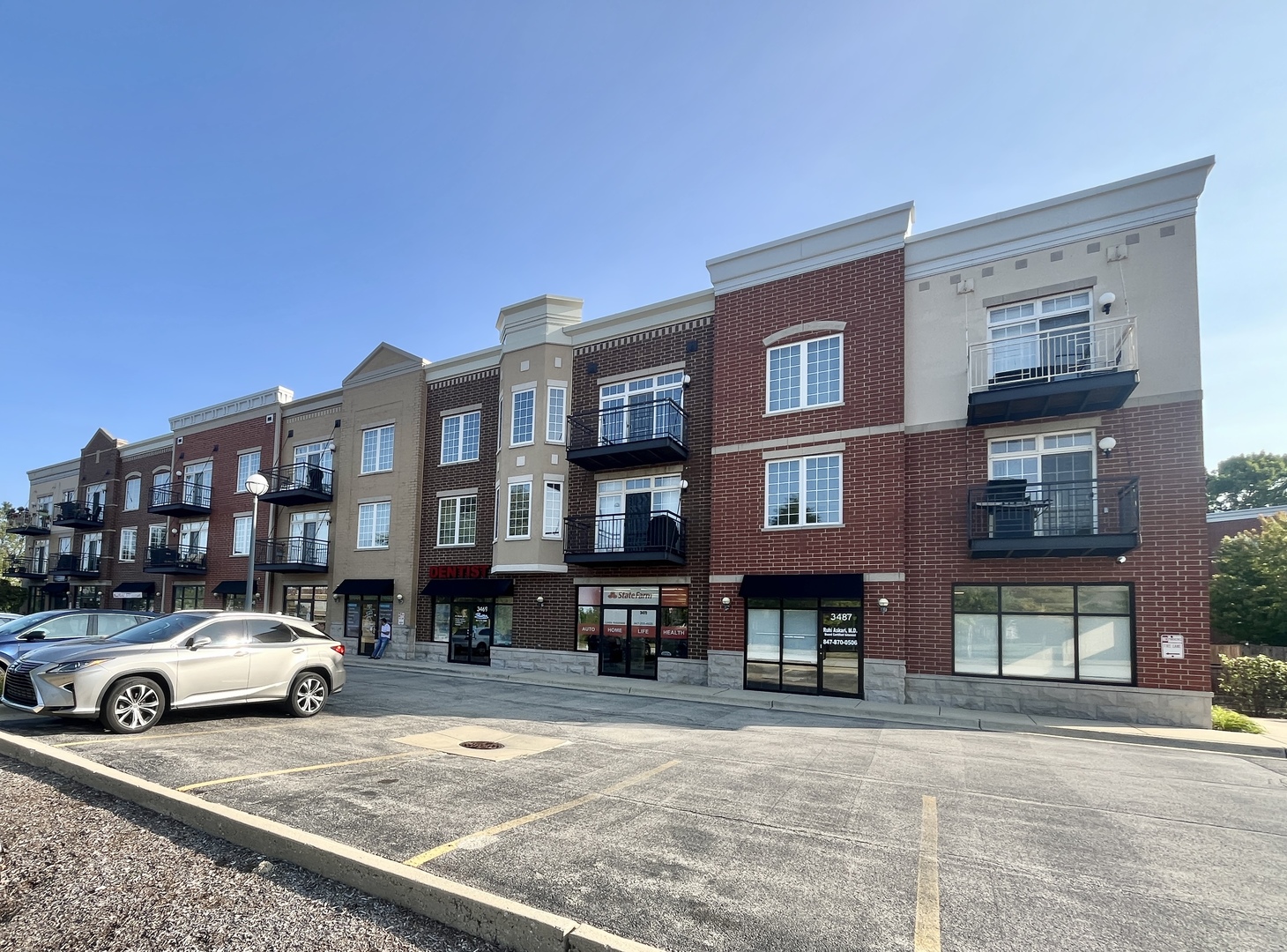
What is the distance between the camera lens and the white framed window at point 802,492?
17156 millimetres

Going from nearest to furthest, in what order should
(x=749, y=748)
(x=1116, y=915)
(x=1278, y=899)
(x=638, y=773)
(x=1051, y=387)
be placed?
(x=1116, y=915), (x=1278, y=899), (x=638, y=773), (x=749, y=748), (x=1051, y=387)

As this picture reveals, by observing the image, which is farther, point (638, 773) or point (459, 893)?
point (638, 773)

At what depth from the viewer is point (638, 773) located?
8008 millimetres

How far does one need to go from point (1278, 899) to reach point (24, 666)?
43.0 ft

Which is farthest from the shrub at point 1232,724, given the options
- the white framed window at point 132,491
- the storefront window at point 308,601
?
the white framed window at point 132,491

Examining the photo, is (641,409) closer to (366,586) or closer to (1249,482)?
(366,586)

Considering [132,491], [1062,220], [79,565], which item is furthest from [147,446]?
[1062,220]

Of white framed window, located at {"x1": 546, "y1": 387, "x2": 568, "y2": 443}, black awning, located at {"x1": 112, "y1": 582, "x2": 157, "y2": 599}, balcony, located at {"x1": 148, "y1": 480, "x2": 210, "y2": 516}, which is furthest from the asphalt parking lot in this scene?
black awning, located at {"x1": 112, "y1": 582, "x2": 157, "y2": 599}

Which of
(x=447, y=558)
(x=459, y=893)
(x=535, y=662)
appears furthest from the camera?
(x=447, y=558)

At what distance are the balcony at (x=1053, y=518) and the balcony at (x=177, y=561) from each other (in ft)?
107

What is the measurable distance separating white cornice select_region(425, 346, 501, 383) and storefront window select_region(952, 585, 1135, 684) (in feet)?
54.6

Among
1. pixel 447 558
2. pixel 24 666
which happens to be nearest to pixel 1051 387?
pixel 24 666

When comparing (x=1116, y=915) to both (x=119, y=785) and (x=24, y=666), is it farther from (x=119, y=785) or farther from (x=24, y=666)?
(x=24, y=666)

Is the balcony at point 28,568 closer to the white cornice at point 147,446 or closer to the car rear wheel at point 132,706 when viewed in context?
the white cornice at point 147,446
